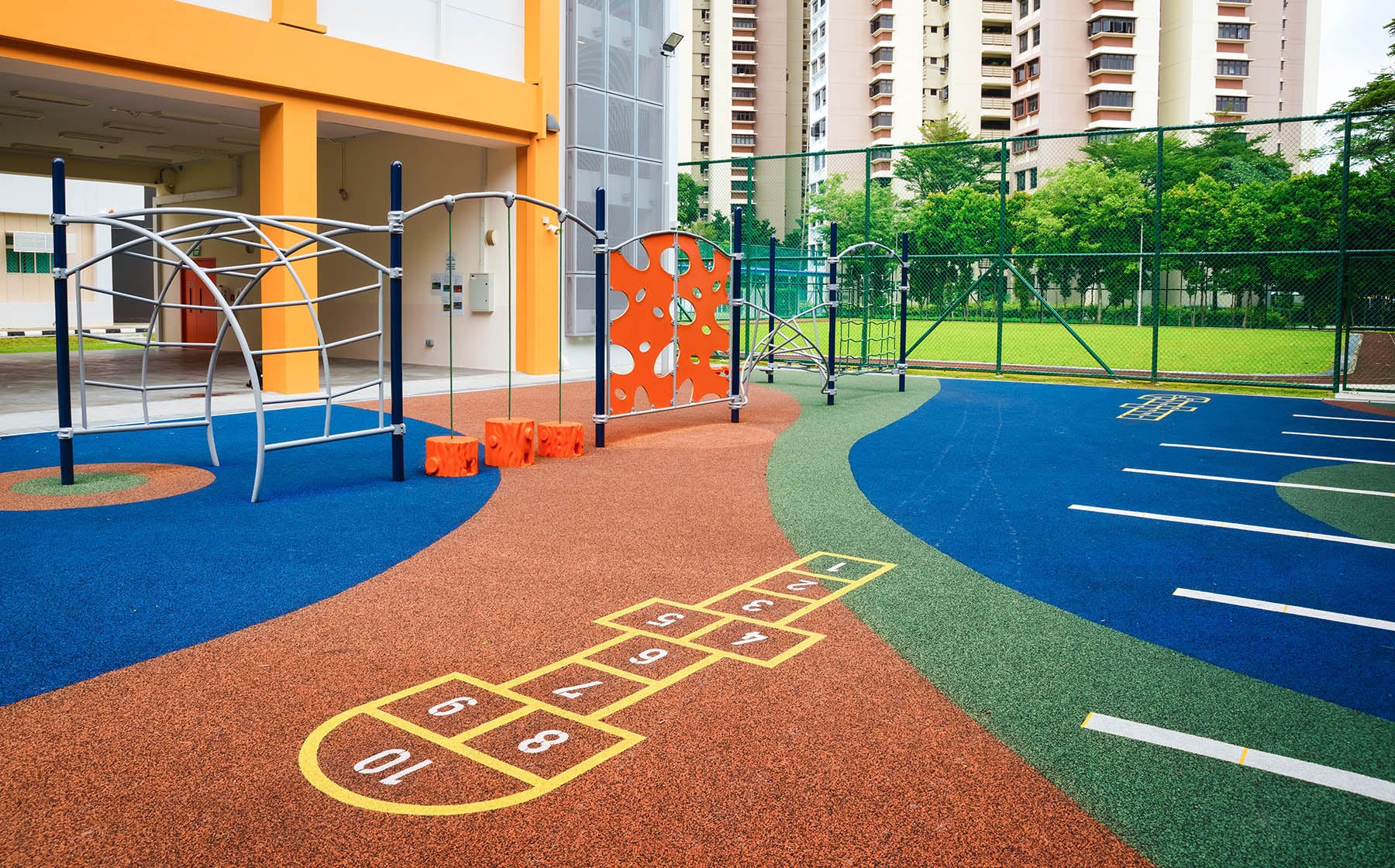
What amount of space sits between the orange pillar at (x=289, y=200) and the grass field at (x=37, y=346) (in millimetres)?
9905

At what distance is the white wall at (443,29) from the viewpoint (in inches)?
549

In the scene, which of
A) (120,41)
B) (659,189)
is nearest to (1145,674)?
(120,41)

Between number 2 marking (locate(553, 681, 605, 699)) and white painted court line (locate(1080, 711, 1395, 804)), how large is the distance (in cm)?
173

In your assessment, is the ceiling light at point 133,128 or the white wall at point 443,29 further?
the ceiling light at point 133,128

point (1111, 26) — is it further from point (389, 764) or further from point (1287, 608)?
point (389, 764)

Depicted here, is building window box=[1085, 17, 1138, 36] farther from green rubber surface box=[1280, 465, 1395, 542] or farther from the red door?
green rubber surface box=[1280, 465, 1395, 542]

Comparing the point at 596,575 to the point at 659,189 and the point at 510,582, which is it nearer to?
the point at 510,582

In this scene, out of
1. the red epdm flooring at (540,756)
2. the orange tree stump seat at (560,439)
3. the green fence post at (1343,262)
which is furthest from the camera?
the green fence post at (1343,262)

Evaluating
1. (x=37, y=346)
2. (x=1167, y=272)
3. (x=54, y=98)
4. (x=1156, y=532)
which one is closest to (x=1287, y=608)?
(x=1156, y=532)

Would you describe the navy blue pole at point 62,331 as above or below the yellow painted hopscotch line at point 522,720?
above

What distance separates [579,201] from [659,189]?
2000 millimetres

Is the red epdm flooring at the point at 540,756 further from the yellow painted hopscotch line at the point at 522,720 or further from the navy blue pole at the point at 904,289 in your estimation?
the navy blue pole at the point at 904,289

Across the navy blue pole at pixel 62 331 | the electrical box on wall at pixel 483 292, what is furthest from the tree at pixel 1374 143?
the navy blue pole at pixel 62 331

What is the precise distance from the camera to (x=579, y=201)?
56.3 ft
